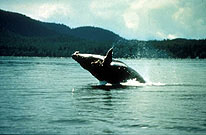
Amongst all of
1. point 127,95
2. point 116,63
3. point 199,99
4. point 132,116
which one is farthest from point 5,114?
point 116,63

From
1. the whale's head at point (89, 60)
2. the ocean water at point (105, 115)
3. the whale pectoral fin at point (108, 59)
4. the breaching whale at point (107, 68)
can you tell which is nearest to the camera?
the ocean water at point (105, 115)

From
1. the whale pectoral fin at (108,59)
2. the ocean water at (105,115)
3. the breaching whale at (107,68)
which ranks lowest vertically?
the ocean water at (105,115)

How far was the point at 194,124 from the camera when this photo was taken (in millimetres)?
17359

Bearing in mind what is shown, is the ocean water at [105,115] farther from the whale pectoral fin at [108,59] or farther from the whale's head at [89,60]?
the whale's head at [89,60]

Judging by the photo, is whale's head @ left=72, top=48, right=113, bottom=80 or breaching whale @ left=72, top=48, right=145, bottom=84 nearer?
whale's head @ left=72, top=48, right=113, bottom=80

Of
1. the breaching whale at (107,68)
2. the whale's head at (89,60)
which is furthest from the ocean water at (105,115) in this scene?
the whale's head at (89,60)

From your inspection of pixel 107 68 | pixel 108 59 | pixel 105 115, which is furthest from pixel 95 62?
pixel 105 115

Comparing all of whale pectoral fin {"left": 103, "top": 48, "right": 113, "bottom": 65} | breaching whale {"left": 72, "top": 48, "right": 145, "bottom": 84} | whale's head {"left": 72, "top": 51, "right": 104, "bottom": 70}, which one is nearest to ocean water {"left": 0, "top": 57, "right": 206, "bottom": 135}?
whale pectoral fin {"left": 103, "top": 48, "right": 113, "bottom": 65}

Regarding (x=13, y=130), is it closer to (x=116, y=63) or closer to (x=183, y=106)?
(x=183, y=106)

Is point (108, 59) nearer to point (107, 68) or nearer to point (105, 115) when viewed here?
point (107, 68)

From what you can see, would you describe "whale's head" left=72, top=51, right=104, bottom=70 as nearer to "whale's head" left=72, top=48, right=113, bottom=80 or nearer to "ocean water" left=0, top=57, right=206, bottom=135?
"whale's head" left=72, top=48, right=113, bottom=80

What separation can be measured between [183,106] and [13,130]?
11.0m

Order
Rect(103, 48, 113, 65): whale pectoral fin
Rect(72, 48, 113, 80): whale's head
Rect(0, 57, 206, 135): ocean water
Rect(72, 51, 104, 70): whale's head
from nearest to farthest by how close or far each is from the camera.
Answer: Rect(0, 57, 206, 135): ocean water < Rect(103, 48, 113, 65): whale pectoral fin < Rect(72, 48, 113, 80): whale's head < Rect(72, 51, 104, 70): whale's head

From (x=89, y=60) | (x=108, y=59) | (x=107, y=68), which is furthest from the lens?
(x=89, y=60)
